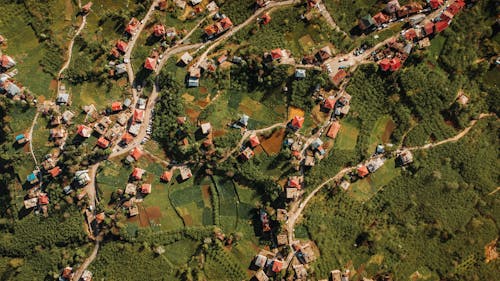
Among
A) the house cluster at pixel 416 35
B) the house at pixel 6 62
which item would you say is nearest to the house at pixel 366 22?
the house cluster at pixel 416 35

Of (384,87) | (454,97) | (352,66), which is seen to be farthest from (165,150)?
(454,97)

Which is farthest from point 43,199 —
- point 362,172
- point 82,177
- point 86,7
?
point 362,172

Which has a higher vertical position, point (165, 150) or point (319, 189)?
point (165, 150)

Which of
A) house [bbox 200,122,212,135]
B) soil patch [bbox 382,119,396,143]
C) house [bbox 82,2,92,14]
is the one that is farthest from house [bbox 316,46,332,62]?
house [bbox 82,2,92,14]

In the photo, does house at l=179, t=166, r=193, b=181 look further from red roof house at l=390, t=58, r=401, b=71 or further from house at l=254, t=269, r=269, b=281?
red roof house at l=390, t=58, r=401, b=71

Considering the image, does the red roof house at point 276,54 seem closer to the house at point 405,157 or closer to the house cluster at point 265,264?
the house at point 405,157

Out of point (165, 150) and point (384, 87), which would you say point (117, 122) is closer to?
point (165, 150)

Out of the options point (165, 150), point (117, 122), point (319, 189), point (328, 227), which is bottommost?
point (328, 227)
